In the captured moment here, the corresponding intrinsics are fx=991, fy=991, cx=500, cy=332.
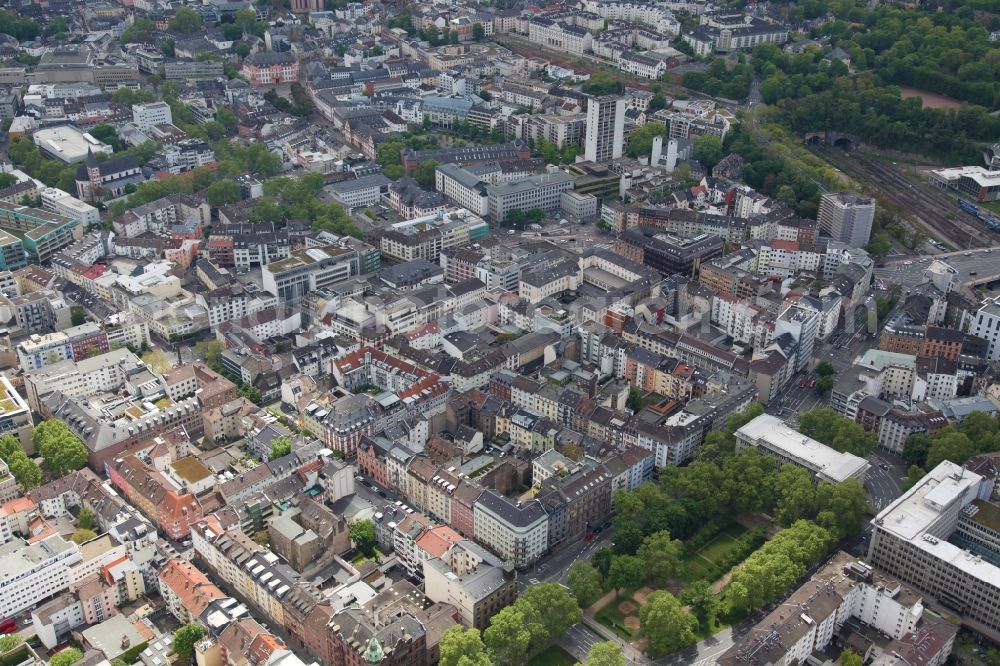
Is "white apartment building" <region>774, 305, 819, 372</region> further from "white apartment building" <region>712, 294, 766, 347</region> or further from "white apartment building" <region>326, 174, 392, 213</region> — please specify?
"white apartment building" <region>326, 174, 392, 213</region>

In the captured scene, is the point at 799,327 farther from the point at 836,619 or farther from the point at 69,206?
the point at 69,206

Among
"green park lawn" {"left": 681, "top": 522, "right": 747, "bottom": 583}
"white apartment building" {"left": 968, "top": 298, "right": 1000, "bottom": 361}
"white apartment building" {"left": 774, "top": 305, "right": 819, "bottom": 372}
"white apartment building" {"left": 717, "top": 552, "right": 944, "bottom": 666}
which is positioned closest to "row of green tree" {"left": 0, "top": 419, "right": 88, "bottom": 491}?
"green park lawn" {"left": 681, "top": 522, "right": 747, "bottom": 583}

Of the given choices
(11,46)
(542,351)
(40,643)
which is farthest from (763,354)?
(11,46)

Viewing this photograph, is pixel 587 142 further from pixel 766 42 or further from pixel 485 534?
pixel 485 534

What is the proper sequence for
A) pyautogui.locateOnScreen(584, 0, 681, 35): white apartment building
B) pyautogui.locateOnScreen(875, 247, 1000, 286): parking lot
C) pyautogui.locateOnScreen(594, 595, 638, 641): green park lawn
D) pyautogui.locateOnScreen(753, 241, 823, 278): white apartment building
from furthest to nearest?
pyautogui.locateOnScreen(584, 0, 681, 35): white apartment building
pyautogui.locateOnScreen(875, 247, 1000, 286): parking lot
pyautogui.locateOnScreen(753, 241, 823, 278): white apartment building
pyautogui.locateOnScreen(594, 595, 638, 641): green park lawn

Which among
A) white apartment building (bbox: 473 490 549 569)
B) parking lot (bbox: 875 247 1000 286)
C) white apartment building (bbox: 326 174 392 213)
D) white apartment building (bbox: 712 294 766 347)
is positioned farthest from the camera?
white apartment building (bbox: 326 174 392 213)

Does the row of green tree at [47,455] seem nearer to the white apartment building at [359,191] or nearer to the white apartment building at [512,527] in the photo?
the white apartment building at [512,527]

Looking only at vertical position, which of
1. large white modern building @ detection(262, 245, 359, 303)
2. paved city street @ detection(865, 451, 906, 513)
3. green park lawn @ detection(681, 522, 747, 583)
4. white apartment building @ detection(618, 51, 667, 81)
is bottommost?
green park lawn @ detection(681, 522, 747, 583)

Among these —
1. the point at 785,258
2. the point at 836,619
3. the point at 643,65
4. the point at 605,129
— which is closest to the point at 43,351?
the point at 836,619
